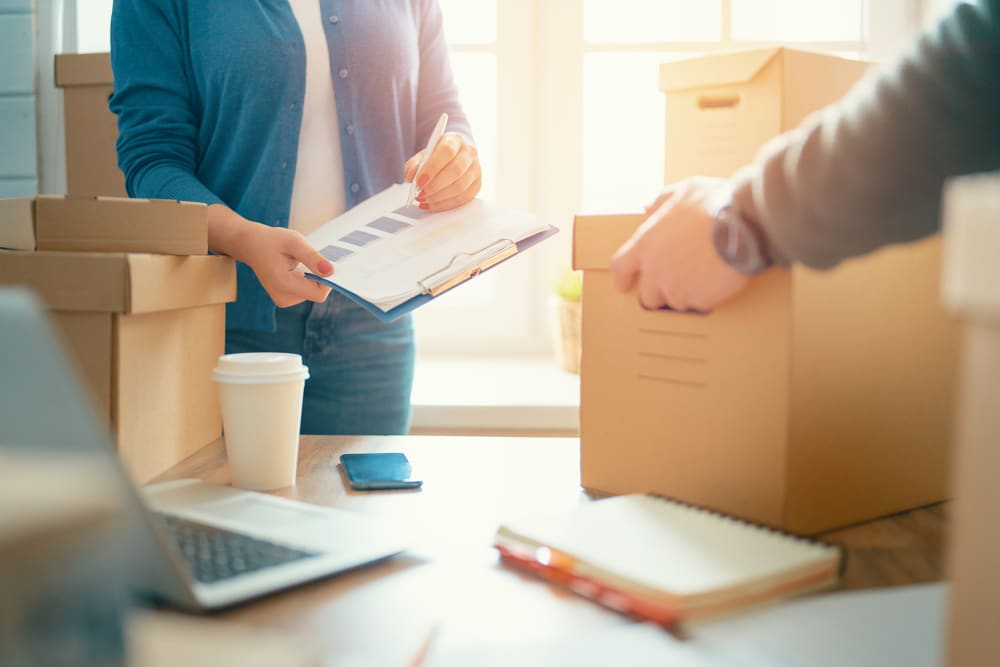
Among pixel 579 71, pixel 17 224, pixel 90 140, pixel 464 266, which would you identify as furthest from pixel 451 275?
pixel 579 71

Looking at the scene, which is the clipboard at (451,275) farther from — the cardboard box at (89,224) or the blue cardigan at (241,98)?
the blue cardigan at (241,98)

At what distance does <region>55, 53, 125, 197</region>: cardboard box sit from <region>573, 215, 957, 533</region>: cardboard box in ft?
4.34

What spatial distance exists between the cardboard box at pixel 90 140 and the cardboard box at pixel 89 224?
3.19 feet

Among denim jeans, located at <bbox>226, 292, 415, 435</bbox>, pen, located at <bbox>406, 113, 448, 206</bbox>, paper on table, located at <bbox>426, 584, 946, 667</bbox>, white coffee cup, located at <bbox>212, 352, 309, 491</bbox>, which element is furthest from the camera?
denim jeans, located at <bbox>226, 292, 415, 435</bbox>

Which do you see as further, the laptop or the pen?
the pen

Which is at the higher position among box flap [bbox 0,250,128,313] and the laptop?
box flap [bbox 0,250,128,313]

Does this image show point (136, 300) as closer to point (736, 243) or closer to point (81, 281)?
point (81, 281)

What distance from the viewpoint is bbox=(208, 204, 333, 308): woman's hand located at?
108 cm

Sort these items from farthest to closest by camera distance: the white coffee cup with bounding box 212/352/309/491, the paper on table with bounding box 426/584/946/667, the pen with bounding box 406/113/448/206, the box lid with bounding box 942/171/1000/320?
the pen with bounding box 406/113/448/206
the white coffee cup with bounding box 212/352/309/491
the paper on table with bounding box 426/584/946/667
the box lid with bounding box 942/171/1000/320

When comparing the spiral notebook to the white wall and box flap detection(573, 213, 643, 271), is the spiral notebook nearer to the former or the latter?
box flap detection(573, 213, 643, 271)

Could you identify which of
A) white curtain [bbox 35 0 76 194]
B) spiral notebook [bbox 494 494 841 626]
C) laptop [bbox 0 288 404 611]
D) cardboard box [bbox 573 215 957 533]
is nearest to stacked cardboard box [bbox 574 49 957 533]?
cardboard box [bbox 573 215 957 533]

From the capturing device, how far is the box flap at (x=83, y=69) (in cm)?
182

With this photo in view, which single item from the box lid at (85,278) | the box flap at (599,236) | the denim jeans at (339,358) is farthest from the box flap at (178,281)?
the box flap at (599,236)

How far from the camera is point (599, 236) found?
870mm
